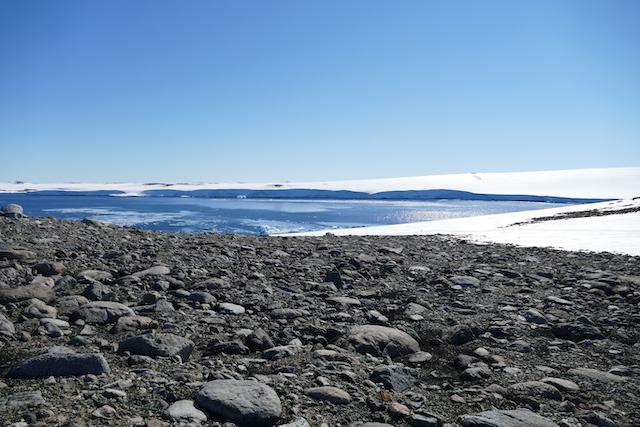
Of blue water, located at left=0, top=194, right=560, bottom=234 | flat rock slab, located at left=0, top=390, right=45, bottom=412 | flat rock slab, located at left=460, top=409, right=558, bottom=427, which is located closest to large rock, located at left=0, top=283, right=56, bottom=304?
flat rock slab, located at left=0, top=390, right=45, bottom=412

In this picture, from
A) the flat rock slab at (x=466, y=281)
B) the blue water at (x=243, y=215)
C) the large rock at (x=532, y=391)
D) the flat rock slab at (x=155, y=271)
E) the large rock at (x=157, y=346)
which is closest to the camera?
the large rock at (x=532, y=391)

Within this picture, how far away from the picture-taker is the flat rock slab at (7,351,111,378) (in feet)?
6.89

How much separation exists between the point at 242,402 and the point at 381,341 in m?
1.30

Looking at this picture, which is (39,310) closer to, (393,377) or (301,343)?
(301,343)

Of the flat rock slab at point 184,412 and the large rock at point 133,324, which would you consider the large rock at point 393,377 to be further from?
the large rock at point 133,324

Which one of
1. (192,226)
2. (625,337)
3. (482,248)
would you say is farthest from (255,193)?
(625,337)

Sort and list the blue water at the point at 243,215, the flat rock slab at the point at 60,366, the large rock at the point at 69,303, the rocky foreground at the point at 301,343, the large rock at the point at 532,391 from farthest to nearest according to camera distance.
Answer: the blue water at the point at 243,215 → the large rock at the point at 69,303 → the large rock at the point at 532,391 → the flat rock slab at the point at 60,366 → the rocky foreground at the point at 301,343

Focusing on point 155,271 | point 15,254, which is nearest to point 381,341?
point 155,271

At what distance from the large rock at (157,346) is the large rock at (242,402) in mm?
523

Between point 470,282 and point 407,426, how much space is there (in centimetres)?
332

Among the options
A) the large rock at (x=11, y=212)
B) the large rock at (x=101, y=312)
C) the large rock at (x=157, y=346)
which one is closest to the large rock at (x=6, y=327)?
the large rock at (x=101, y=312)

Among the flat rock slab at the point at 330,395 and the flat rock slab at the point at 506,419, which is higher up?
the flat rock slab at the point at 330,395

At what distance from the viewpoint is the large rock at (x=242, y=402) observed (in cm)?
189

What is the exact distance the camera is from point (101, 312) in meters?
3.10
